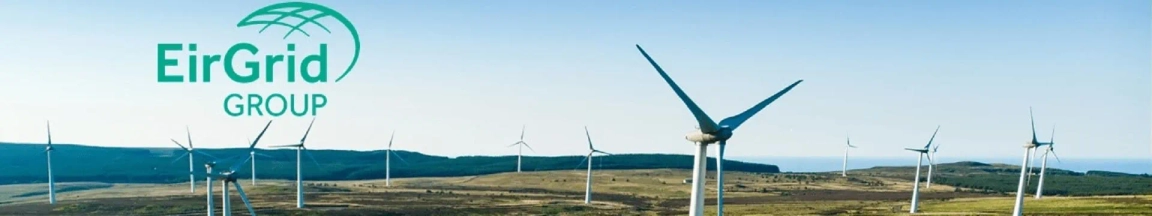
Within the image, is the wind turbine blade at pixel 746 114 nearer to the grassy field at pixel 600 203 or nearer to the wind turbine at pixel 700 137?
the wind turbine at pixel 700 137

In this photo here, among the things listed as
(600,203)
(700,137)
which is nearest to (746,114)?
(700,137)

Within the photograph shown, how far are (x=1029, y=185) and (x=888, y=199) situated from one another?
54.6 metres

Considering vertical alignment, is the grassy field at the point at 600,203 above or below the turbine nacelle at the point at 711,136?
below

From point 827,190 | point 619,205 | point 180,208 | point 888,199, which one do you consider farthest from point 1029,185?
point 180,208

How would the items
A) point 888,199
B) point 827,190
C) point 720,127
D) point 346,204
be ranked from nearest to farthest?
1. point 720,127
2. point 346,204
3. point 888,199
4. point 827,190

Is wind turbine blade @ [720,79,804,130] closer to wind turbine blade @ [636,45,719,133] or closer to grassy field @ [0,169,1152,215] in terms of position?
wind turbine blade @ [636,45,719,133]

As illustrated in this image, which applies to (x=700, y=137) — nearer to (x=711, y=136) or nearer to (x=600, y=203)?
(x=711, y=136)

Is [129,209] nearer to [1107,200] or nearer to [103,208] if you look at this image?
[103,208]

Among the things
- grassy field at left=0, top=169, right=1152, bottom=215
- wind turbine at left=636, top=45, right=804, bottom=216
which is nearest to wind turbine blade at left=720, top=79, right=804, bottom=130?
wind turbine at left=636, top=45, right=804, bottom=216

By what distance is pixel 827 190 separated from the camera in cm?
18250

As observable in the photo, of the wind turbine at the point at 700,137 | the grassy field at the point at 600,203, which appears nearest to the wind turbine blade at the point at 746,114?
the wind turbine at the point at 700,137

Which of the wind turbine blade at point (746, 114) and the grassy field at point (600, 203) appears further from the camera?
the grassy field at point (600, 203)

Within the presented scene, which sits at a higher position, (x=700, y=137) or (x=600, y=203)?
(x=700, y=137)

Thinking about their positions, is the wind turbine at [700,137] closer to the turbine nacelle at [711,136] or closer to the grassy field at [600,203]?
the turbine nacelle at [711,136]
